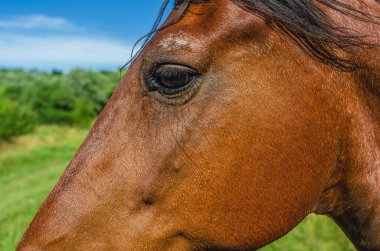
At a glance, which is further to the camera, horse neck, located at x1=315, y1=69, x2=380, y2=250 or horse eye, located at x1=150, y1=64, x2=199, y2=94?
horse neck, located at x1=315, y1=69, x2=380, y2=250

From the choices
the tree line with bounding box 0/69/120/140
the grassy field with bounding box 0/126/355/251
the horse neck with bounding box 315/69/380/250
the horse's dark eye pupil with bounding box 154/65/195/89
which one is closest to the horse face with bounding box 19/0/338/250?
the horse's dark eye pupil with bounding box 154/65/195/89

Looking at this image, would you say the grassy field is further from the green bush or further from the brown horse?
the brown horse

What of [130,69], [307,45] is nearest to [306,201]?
[307,45]

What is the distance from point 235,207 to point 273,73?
0.59 meters

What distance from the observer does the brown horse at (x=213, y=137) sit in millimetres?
1804

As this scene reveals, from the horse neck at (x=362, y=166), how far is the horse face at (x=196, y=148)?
22 centimetres

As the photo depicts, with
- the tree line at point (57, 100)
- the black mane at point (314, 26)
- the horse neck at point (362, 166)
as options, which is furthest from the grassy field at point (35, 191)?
the black mane at point (314, 26)

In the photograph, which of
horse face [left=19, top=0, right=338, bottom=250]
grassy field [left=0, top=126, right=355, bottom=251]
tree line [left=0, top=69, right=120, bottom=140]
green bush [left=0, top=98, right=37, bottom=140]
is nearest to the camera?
horse face [left=19, top=0, right=338, bottom=250]

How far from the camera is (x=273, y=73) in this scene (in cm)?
187

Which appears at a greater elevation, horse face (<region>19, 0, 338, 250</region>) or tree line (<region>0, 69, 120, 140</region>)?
tree line (<region>0, 69, 120, 140</region>)

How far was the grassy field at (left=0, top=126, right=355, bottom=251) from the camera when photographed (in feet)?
15.6

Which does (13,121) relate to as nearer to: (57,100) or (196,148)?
(57,100)

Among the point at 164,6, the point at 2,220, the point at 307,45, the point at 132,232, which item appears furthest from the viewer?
the point at 2,220

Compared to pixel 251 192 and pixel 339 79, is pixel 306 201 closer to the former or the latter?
pixel 251 192
